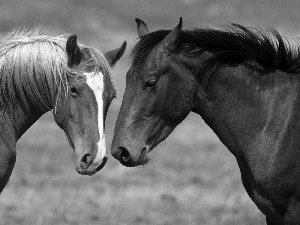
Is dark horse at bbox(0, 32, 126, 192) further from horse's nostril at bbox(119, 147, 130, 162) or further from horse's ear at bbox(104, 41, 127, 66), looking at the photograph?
horse's ear at bbox(104, 41, 127, 66)

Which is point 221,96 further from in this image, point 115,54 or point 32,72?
point 32,72

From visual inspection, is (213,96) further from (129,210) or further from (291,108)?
(129,210)

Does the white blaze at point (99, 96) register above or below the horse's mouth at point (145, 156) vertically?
above

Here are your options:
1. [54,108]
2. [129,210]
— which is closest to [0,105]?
[54,108]

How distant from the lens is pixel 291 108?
6375 mm

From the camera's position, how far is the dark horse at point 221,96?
6375 millimetres

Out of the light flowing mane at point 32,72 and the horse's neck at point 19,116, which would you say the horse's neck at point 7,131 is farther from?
the light flowing mane at point 32,72

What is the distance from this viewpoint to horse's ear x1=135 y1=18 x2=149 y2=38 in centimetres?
695

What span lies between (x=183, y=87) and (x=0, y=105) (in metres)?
1.82

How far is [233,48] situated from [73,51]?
1.57 metres

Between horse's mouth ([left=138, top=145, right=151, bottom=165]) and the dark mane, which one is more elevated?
the dark mane

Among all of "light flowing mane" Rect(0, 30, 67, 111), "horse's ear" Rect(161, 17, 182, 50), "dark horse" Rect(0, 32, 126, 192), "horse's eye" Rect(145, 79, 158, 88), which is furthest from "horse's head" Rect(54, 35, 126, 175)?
"horse's ear" Rect(161, 17, 182, 50)

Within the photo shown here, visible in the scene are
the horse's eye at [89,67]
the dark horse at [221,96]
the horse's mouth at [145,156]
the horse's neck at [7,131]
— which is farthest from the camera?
the horse's eye at [89,67]

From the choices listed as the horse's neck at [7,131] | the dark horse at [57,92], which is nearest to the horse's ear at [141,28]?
the dark horse at [57,92]
